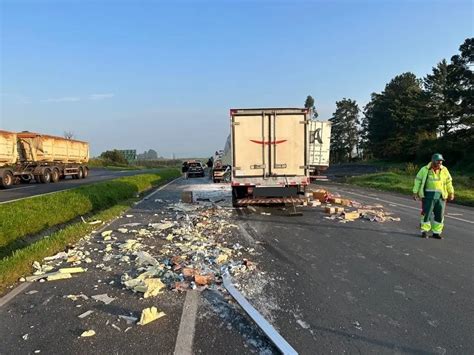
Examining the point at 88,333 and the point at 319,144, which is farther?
the point at 319,144

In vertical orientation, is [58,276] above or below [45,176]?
below

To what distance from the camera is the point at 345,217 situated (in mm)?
12094

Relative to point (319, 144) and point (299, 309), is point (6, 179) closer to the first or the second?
point (319, 144)

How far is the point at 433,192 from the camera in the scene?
9586mm

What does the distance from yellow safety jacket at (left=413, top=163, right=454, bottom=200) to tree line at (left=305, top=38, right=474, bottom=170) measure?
106 feet

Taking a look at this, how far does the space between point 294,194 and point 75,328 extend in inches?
384

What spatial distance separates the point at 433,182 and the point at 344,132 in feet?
319

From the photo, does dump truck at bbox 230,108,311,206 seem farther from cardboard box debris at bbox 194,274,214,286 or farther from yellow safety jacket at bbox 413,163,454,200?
cardboard box debris at bbox 194,274,214,286

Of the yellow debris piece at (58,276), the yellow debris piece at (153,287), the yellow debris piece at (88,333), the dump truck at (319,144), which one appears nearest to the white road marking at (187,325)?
the yellow debris piece at (153,287)

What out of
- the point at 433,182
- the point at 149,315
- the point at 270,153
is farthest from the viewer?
the point at 270,153

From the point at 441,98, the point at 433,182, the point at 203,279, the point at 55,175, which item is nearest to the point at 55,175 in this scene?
the point at 55,175

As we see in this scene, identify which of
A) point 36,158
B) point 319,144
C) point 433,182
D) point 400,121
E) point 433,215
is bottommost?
point 433,215

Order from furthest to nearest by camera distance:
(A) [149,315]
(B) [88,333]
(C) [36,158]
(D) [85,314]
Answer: (C) [36,158] < (D) [85,314] < (A) [149,315] < (B) [88,333]

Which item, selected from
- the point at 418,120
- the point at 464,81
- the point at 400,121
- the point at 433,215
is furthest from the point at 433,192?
the point at 400,121
